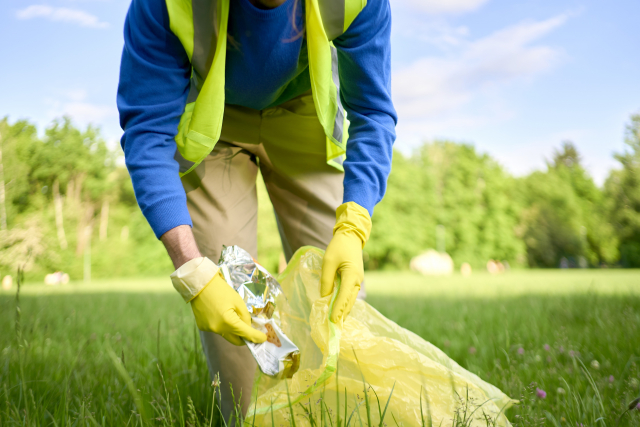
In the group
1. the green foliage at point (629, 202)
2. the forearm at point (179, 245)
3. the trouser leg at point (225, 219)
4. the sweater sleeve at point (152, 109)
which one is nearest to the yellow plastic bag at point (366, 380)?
the trouser leg at point (225, 219)

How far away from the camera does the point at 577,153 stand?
162 ft

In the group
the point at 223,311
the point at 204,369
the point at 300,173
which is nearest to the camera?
the point at 223,311

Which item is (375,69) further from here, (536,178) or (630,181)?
(536,178)

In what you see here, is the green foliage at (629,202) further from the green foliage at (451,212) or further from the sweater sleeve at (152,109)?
the sweater sleeve at (152,109)

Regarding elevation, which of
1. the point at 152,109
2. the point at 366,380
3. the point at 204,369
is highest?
the point at 152,109

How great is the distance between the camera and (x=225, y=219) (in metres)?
1.51

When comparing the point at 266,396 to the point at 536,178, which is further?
the point at 536,178

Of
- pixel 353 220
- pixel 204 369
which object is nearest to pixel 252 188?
pixel 353 220

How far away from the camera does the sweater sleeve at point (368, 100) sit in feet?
4.33

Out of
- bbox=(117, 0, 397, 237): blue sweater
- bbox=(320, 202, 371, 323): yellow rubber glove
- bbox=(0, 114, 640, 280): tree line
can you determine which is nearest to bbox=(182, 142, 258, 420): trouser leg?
bbox=(117, 0, 397, 237): blue sweater

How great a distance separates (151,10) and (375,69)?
746mm

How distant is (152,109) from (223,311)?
2.21 ft

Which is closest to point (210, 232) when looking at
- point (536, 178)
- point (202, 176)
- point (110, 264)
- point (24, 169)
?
point (202, 176)

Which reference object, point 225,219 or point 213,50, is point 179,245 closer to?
point 225,219
